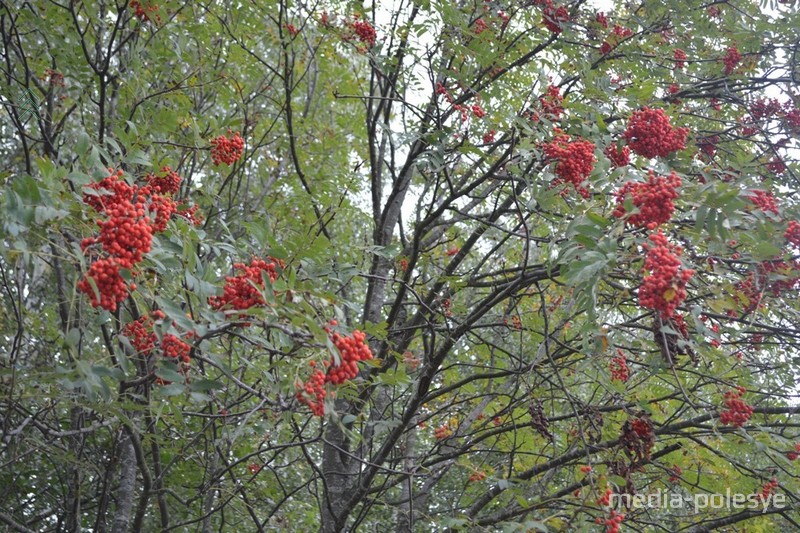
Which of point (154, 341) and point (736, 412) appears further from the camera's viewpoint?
point (736, 412)

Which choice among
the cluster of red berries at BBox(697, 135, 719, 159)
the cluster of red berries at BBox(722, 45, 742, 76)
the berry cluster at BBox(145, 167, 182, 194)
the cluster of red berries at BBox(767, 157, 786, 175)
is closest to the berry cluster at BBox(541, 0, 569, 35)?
the cluster of red berries at BBox(697, 135, 719, 159)

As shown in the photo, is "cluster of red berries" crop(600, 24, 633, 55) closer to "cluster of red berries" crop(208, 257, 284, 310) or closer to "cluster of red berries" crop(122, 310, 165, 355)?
"cluster of red berries" crop(208, 257, 284, 310)

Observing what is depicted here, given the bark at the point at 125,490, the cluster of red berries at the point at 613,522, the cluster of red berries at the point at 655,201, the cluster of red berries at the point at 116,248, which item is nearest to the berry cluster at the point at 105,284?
the cluster of red berries at the point at 116,248

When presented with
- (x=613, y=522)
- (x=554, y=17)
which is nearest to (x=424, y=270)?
(x=554, y=17)

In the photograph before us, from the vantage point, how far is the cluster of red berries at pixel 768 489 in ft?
15.2

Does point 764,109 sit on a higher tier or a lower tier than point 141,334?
higher

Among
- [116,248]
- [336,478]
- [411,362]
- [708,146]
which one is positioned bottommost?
[116,248]

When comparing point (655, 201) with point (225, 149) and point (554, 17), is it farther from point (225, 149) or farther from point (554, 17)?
point (554, 17)

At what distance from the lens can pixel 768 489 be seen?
15.3 ft

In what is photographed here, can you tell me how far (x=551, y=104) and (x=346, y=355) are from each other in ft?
7.89

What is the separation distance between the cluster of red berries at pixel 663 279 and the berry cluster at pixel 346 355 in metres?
0.97

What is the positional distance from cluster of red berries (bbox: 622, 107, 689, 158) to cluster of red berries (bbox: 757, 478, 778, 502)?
2.32 meters

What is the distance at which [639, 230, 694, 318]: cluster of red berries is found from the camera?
2416 millimetres

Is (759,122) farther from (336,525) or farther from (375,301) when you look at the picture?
(336,525)
